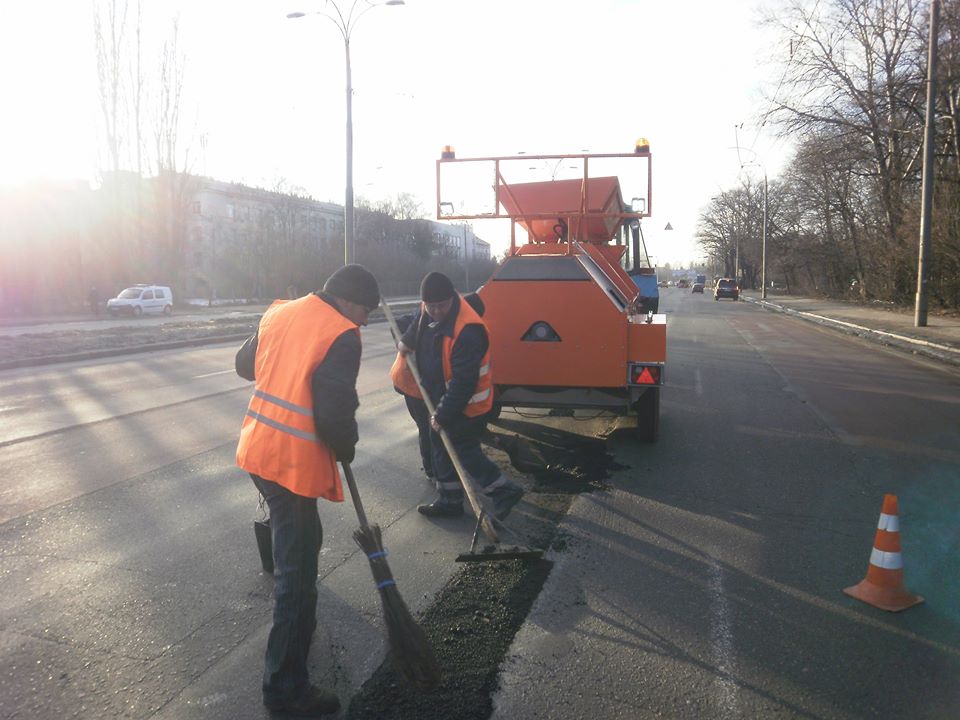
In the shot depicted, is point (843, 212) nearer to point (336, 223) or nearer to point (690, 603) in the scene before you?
point (690, 603)

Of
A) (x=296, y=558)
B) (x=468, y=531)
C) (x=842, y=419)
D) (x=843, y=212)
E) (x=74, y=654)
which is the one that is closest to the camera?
(x=296, y=558)

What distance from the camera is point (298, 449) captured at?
120 inches

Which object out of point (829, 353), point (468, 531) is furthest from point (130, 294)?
point (468, 531)

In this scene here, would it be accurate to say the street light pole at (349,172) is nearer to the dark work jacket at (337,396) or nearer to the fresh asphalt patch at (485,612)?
the fresh asphalt patch at (485,612)

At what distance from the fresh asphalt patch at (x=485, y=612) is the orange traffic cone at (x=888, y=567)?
1.75 m

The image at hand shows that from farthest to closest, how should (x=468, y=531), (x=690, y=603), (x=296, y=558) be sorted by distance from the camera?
(x=468, y=531)
(x=690, y=603)
(x=296, y=558)

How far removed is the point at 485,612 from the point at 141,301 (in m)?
35.1

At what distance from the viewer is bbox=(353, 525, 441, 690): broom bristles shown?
10.4 feet

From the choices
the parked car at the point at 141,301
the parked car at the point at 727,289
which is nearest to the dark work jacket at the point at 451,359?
the parked car at the point at 141,301

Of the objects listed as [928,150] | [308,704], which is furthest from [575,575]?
[928,150]

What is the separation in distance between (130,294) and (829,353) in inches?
1170

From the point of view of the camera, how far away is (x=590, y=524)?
5.40 m

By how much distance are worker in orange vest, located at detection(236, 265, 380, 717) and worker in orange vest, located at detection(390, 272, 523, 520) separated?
192 centimetres

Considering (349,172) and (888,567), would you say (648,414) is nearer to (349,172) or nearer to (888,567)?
(888,567)
